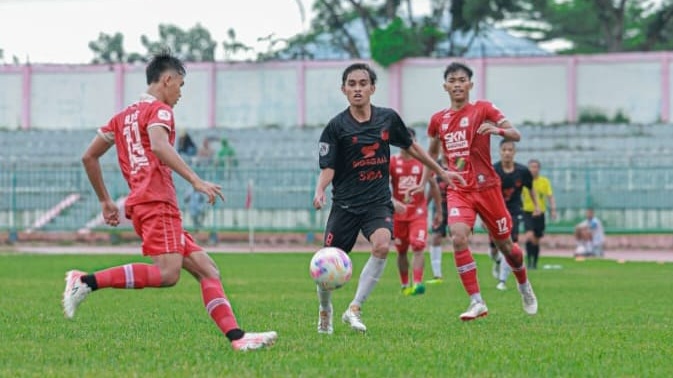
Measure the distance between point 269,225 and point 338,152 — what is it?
23.8 metres

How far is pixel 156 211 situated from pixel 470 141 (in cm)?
448

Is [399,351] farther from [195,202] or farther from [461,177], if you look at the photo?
[195,202]

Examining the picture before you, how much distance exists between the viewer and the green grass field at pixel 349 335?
7.97 meters

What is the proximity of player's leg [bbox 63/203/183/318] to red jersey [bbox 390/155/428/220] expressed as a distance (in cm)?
868

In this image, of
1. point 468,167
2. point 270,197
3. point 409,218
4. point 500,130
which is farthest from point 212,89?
point 500,130

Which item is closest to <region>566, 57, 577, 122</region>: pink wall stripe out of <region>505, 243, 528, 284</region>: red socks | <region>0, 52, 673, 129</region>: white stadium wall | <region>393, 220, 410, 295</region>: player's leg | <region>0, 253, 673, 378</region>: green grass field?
<region>0, 52, 673, 129</region>: white stadium wall

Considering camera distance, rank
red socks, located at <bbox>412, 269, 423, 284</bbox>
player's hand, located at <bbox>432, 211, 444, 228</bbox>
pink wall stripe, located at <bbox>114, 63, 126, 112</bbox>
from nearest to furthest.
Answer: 1. red socks, located at <bbox>412, 269, 423, 284</bbox>
2. player's hand, located at <bbox>432, 211, 444, 228</bbox>
3. pink wall stripe, located at <bbox>114, 63, 126, 112</bbox>

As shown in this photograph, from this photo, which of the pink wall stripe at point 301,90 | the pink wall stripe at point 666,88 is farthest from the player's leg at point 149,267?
the pink wall stripe at point 301,90

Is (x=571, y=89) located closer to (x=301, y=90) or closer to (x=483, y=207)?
(x=301, y=90)

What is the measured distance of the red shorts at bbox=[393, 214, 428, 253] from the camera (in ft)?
57.4

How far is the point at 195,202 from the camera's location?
34.6m

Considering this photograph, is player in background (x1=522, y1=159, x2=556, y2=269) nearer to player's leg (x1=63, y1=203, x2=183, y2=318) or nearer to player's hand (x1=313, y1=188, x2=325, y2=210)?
player's hand (x1=313, y1=188, x2=325, y2=210)

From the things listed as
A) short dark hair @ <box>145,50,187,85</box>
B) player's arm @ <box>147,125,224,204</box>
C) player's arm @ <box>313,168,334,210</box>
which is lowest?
player's arm @ <box>313,168,334,210</box>

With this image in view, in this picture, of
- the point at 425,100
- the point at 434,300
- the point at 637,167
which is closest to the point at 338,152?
the point at 434,300
